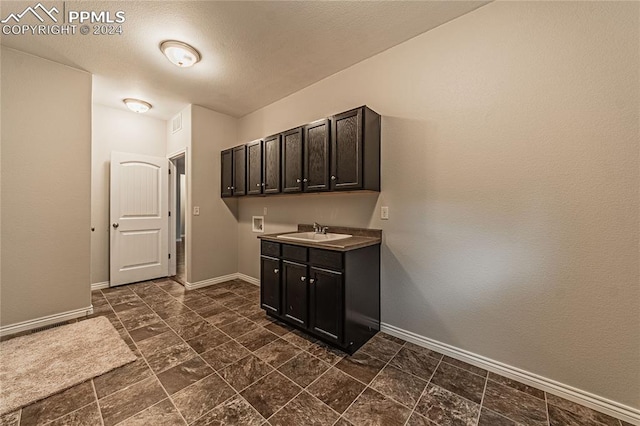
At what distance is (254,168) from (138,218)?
226 centimetres

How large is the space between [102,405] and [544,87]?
3.56 m

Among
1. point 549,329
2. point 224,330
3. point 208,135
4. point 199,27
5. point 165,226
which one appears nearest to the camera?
point 549,329

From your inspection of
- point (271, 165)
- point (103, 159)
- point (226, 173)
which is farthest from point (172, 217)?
point (271, 165)

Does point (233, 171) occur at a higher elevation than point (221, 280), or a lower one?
higher

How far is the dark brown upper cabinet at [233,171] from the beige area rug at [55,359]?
215 centimetres

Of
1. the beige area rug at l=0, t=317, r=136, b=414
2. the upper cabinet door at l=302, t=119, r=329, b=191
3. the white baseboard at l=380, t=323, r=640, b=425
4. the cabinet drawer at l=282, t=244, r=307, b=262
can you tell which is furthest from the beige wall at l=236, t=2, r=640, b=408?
the beige area rug at l=0, t=317, r=136, b=414

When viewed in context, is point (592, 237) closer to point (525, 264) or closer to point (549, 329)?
point (525, 264)

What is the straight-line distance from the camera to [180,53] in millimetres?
2346

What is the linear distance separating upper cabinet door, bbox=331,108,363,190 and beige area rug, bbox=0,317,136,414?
2.35 metres

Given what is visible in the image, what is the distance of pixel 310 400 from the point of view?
155cm

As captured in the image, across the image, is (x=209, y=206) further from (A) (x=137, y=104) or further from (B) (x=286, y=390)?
(B) (x=286, y=390)

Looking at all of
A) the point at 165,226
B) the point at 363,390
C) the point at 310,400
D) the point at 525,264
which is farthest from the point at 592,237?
the point at 165,226

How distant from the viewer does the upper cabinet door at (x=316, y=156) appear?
2.47 meters

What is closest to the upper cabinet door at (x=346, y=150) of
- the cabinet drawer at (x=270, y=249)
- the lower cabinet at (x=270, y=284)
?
the cabinet drawer at (x=270, y=249)
